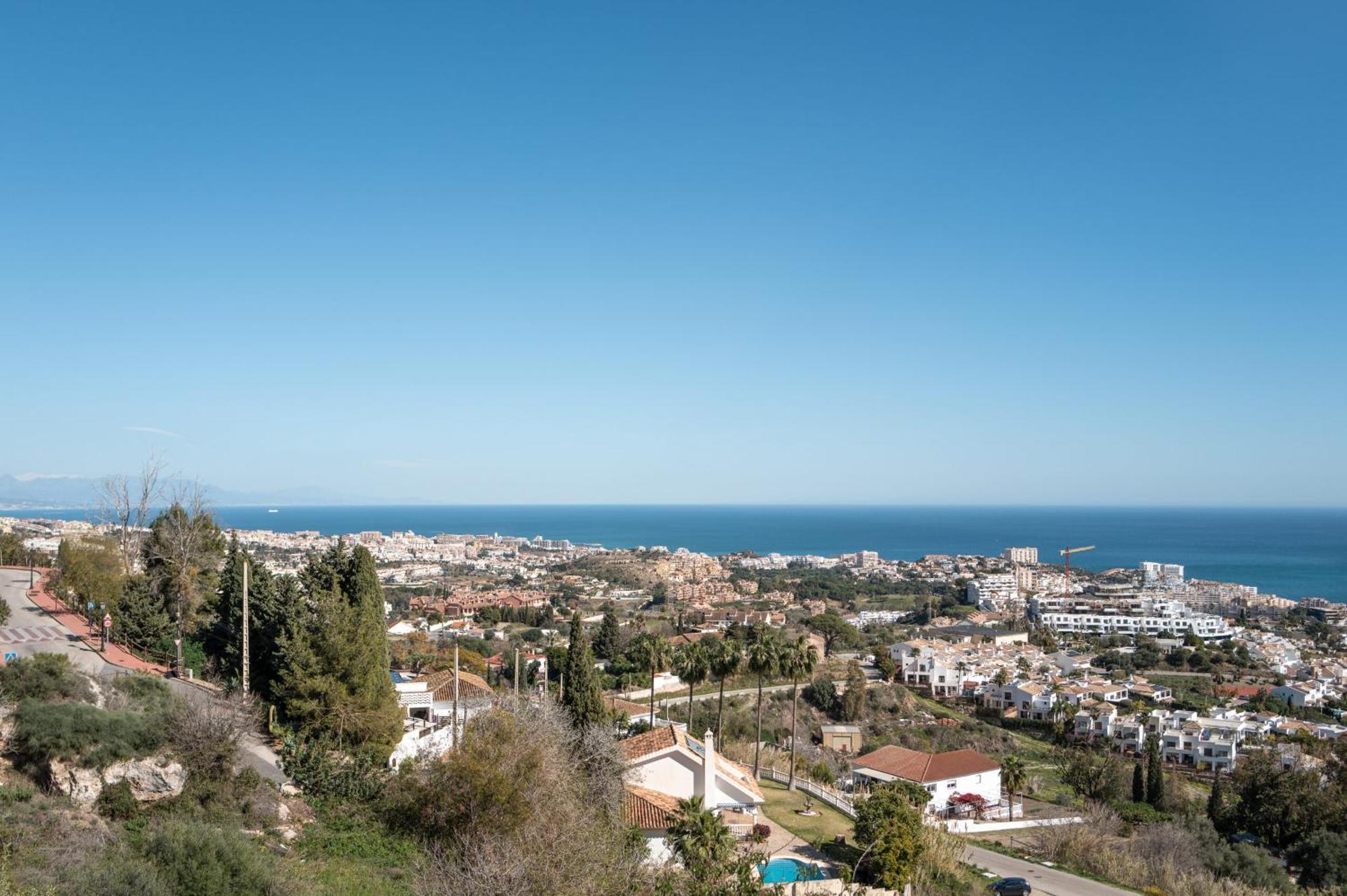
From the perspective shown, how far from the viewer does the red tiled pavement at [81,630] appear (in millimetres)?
21109

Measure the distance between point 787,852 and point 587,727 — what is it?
522 centimetres

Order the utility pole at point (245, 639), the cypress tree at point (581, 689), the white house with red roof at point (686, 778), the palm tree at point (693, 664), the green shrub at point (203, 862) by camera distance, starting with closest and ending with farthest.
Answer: the green shrub at point (203, 862), the utility pole at point (245, 639), the white house with red roof at point (686, 778), the cypress tree at point (581, 689), the palm tree at point (693, 664)

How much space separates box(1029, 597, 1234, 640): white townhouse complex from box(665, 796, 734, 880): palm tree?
284 feet

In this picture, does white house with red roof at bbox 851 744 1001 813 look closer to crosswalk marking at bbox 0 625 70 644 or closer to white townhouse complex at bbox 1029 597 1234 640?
crosswalk marking at bbox 0 625 70 644

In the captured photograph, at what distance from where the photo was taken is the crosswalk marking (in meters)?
21.9

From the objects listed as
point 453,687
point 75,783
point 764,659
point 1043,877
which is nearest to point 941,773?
point 764,659

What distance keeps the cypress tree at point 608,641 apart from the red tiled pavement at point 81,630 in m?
26.8

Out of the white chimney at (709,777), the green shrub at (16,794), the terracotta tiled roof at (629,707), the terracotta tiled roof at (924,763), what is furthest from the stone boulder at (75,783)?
the terracotta tiled roof at (924,763)

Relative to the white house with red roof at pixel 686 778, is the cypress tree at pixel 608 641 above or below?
below

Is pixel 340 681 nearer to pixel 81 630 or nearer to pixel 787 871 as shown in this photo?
pixel 787 871

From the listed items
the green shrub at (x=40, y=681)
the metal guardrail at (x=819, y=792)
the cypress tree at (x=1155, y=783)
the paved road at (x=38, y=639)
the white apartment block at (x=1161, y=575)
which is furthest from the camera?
the white apartment block at (x=1161, y=575)

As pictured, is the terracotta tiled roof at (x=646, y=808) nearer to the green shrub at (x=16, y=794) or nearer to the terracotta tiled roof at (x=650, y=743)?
the terracotta tiled roof at (x=650, y=743)

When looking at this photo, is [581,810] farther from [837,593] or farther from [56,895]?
[837,593]

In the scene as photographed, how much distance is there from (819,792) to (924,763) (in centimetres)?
943
